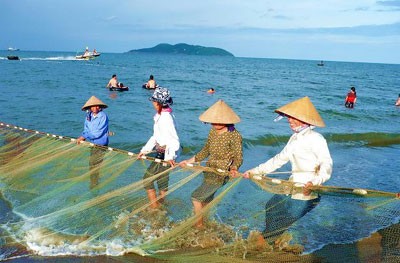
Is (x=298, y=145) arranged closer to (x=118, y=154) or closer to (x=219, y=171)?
(x=219, y=171)

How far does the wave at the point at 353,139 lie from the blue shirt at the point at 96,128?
7426mm

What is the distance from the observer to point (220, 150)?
4.39m

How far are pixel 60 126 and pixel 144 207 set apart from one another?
10.2 m

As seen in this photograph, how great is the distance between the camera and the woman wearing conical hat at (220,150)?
4.32m

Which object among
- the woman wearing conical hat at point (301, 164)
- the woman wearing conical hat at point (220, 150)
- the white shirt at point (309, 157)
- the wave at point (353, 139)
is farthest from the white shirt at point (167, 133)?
the wave at point (353, 139)

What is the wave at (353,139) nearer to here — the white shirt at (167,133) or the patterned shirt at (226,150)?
the white shirt at (167,133)

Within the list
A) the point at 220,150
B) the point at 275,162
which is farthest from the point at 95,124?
the point at 275,162

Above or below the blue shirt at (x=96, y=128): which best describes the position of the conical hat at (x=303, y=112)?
above

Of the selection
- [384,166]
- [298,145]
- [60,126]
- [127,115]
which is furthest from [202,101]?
[298,145]

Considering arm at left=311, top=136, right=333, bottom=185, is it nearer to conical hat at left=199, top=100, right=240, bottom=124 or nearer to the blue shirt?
conical hat at left=199, top=100, right=240, bottom=124

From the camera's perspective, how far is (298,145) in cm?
378

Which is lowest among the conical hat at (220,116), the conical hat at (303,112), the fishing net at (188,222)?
the fishing net at (188,222)

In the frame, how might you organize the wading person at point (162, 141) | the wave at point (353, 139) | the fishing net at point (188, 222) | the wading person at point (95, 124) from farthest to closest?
the wave at point (353, 139) → the wading person at point (95, 124) → the wading person at point (162, 141) → the fishing net at point (188, 222)

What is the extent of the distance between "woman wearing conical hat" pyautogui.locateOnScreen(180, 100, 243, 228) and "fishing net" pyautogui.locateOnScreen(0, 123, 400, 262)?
102 mm
